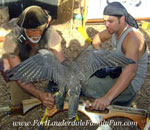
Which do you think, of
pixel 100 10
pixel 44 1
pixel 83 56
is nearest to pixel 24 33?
pixel 83 56

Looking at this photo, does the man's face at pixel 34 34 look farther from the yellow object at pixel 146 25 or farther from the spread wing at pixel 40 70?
the yellow object at pixel 146 25

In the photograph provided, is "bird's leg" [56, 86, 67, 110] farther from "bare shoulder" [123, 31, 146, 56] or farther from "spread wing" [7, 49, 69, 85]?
"bare shoulder" [123, 31, 146, 56]

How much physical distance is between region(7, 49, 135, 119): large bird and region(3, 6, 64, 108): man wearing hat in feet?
1.32

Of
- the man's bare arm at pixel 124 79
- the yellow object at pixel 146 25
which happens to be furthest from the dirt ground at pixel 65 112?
the man's bare arm at pixel 124 79

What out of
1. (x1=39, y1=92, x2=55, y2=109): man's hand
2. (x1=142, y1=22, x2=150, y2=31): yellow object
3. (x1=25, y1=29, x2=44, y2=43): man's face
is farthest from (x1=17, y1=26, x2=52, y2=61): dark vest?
(x1=142, y1=22, x2=150, y2=31): yellow object

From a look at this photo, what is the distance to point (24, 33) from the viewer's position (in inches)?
145

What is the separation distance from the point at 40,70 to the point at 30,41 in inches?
32.2

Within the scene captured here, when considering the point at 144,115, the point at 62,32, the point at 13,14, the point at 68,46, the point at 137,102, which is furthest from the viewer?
A: the point at 13,14

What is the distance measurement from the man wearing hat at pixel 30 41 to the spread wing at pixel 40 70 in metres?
0.43

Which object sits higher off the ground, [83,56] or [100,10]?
[100,10]

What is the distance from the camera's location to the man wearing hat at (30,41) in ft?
11.1

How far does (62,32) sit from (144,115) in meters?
4.73

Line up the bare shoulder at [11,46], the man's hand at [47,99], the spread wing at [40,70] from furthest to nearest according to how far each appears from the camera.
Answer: the bare shoulder at [11,46] < the man's hand at [47,99] < the spread wing at [40,70]

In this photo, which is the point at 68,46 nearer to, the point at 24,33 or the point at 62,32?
the point at 62,32
